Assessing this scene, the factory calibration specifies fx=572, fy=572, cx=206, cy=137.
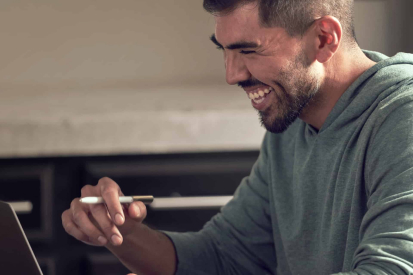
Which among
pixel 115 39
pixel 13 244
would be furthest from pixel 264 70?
pixel 115 39

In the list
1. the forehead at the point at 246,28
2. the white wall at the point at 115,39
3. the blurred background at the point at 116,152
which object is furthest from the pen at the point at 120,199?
the white wall at the point at 115,39

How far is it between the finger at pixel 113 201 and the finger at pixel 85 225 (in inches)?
2.2

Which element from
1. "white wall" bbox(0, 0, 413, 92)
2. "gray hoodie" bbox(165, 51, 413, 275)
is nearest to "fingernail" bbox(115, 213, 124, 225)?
"gray hoodie" bbox(165, 51, 413, 275)

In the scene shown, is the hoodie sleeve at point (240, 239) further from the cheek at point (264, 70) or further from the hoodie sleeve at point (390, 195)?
the hoodie sleeve at point (390, 195)

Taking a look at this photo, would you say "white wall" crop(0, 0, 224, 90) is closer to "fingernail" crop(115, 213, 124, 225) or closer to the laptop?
"fingernail" crop(115, 213, 124, 225)

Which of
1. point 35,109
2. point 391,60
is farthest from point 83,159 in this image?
point 391,60

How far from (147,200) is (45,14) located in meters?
1.56

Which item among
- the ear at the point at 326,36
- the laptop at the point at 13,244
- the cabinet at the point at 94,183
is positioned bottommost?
the cabinet at the point at 94,183

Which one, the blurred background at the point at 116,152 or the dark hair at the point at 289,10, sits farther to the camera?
the blurred background at the point at 116,152

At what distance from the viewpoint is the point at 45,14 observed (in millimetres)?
2355

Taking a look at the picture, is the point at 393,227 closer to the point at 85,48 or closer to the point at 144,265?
the point at 144,265

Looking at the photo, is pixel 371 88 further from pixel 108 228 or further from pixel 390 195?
pixel 108 228

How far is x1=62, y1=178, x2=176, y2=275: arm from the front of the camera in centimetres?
100

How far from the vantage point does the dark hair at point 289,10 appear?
3.52ft
